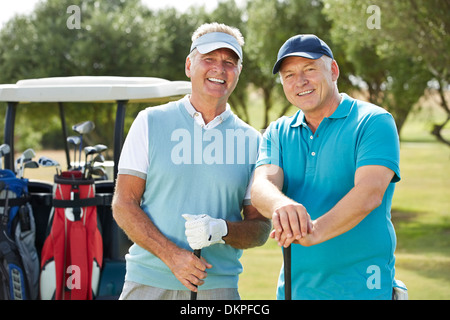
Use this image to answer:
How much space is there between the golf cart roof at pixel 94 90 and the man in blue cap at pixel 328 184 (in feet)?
6.45

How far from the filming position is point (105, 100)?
4.41m

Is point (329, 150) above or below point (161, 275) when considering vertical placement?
above

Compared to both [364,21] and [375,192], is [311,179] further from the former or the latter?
[364,21]

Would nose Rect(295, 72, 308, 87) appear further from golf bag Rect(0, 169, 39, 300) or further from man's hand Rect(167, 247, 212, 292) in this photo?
golf bag Rect(0, 169, 39, 300)

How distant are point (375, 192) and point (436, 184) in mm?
23110

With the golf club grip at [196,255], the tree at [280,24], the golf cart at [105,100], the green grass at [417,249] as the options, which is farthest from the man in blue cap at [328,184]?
the tree at [280,24]

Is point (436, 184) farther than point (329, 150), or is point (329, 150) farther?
point (436, 184)

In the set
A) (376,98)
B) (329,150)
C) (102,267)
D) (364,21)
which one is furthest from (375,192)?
(376,98)

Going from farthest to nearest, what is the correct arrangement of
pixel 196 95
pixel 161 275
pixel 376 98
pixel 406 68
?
pixel 376 98, pixel 406 68, pixel 196 95, pixel 161 275

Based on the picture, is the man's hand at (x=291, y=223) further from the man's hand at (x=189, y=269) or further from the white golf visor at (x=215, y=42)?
the white golf visor at (x=215, y=42)

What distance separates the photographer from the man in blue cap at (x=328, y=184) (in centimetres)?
191

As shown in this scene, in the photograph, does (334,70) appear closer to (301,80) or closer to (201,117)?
(301,80)

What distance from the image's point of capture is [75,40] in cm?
1667

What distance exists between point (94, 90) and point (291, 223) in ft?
9.04
